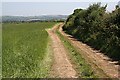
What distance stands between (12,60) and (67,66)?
2810 millimetres

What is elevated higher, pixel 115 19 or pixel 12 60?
pixel 115 19

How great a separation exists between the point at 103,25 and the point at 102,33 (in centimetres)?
73

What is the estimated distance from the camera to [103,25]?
30.0 meters

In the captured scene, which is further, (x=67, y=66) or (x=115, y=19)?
(x=115, y=19)

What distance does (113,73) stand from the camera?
1561 centimetres

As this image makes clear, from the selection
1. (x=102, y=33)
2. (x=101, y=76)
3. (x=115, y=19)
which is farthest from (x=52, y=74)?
(x=102, y=33)

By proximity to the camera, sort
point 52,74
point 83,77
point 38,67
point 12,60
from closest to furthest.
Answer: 1. point 83,77
2. point 52,74
3. point 38,67
4. point 12,60

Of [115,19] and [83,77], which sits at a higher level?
[115,19]

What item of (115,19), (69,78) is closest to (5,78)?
(69,78)

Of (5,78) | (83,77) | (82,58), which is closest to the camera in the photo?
Answer: (5,78)

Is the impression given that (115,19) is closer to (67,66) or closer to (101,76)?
(67,66)

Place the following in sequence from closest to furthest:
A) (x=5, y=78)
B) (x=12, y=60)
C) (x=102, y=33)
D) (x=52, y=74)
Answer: (x=5, y=78) < (x=52, y=74) < (x=12, y=60) < (x=102, y=33)

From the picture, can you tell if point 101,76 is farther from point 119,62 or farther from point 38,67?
point 119,62

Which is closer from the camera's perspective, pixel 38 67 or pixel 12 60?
pixel 38 67
